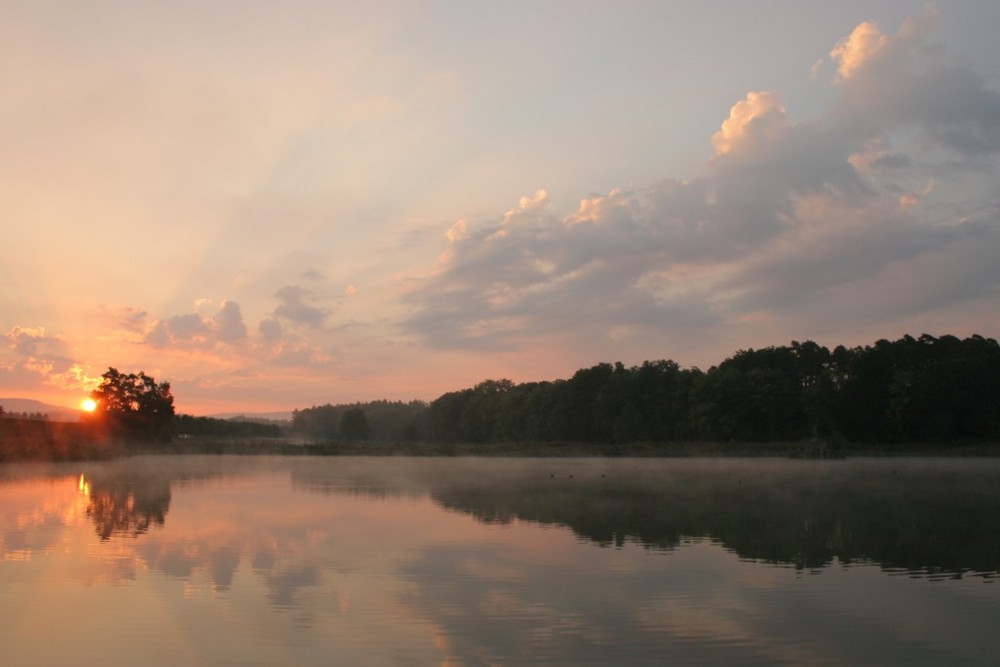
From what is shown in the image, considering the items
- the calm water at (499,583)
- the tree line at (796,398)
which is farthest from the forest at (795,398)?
the calm water at (499,583)

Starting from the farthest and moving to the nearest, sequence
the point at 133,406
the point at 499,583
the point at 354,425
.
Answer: the point at 354,425, the point at 133,406, the point at 499,583

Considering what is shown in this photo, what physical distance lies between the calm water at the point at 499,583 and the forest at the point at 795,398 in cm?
5363

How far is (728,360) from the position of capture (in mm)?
97688

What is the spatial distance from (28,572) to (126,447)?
67.1 metres

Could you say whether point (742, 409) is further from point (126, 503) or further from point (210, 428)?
point (210, 428)

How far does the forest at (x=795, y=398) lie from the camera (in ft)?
243

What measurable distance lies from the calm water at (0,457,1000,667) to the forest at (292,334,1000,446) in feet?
176

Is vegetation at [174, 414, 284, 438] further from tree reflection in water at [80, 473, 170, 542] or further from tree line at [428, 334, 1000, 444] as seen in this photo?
tree reflection in water at [80, 473, 170, 542]

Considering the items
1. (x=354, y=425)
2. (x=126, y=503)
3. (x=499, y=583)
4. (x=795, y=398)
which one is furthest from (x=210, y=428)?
(x=499, y=583)

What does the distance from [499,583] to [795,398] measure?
79.4 m

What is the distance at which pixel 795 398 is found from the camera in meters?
86.4

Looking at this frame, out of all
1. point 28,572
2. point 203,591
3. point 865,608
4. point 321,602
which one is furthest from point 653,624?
point 28,572

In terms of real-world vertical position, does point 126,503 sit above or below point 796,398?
below

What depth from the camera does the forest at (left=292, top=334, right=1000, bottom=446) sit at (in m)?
A: 74.1
